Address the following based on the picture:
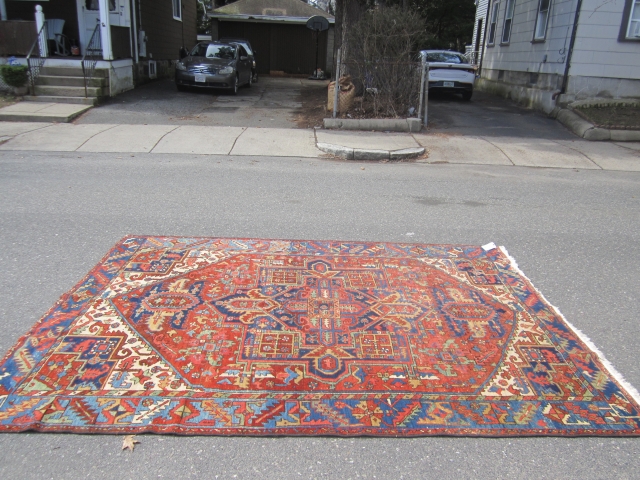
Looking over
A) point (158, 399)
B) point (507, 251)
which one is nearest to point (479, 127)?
point (507, 251)

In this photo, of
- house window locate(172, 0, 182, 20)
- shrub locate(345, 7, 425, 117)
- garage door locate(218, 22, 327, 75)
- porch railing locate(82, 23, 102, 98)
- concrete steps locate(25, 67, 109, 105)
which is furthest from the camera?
garage door locate(218, 22, 327, 75)

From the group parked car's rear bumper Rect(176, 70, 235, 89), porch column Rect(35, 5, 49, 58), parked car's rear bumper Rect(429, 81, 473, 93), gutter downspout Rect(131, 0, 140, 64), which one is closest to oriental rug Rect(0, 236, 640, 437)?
porch column Rect(35, 5, 49, 58)

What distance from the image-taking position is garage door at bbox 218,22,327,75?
25562 mm

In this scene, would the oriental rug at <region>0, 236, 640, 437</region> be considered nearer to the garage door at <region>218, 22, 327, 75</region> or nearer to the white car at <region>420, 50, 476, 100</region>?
the white car at <region>420, 50, 476, 100</region>

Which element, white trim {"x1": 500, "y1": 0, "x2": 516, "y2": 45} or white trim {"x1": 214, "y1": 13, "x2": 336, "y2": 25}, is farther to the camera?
white trim {"x1": 214, "y1": 13, "x2": 336, "y2": 25}

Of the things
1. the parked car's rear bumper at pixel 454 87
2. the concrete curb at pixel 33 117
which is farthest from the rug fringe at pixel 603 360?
the parked car's rear bumper at pixel 454 87

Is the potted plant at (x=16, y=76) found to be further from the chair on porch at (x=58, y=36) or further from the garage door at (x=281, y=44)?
the garage door at (x=281, y=44)

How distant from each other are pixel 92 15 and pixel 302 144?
33.9 ft

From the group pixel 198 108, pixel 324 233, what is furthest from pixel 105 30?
pixel 324 233

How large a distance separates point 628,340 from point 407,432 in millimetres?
2009

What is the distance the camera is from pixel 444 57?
1684 cm

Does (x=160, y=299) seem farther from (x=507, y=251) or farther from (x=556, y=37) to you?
(x=556, y=37)

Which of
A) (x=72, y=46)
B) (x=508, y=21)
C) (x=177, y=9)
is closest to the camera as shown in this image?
(x=72, y=46)

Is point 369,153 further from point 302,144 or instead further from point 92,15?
point 92,15
